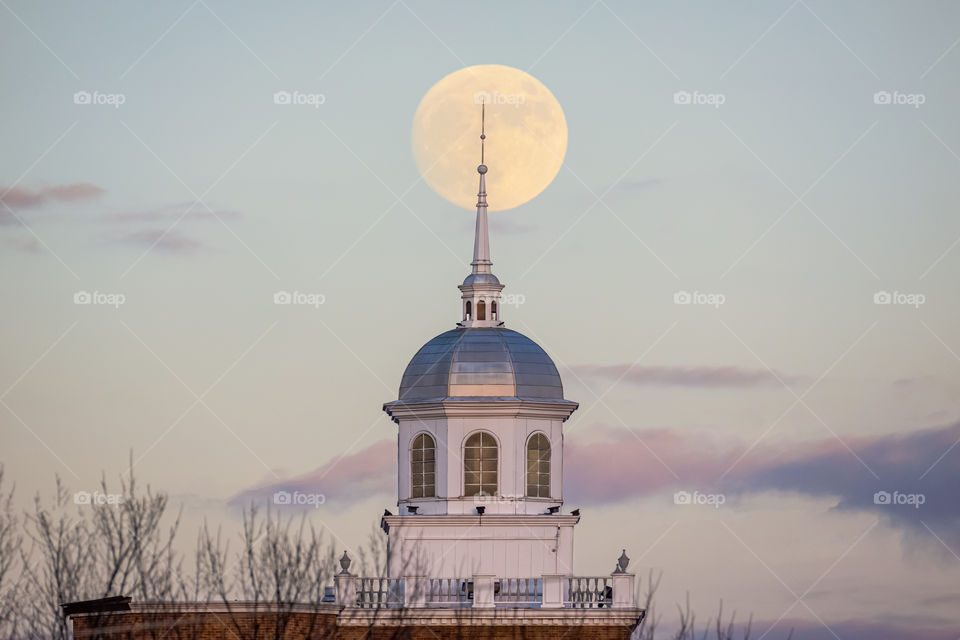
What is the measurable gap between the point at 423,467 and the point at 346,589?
4.64 m

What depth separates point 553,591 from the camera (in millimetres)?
153750

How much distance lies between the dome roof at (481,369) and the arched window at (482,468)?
1235 mm

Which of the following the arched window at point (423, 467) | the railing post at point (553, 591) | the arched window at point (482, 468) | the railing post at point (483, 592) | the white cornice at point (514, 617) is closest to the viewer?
the white cornice at point (514, 617)

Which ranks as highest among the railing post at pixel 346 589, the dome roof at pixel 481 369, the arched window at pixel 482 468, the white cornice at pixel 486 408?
the dome roof at pixel 481 369

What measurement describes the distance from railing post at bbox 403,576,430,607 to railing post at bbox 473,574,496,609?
1.32 meters

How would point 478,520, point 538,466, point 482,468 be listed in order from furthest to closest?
point 538,466 → point 482,468 → point 478,520

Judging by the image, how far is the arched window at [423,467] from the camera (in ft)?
511

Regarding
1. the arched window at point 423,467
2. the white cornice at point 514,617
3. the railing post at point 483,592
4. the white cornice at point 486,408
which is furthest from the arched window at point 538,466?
the white cornice at point 514,617

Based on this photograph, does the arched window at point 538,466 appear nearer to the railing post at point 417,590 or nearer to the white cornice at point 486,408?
the white cornice at point 486,408

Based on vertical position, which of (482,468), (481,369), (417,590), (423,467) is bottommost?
(417,590)

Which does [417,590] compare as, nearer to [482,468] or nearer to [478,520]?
[478,520]

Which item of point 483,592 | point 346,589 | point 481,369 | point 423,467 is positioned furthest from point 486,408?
point 346,589

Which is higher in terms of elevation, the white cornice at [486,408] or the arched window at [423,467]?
the white cornice at [486,408]

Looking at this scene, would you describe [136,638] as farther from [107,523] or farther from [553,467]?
[553,467]
